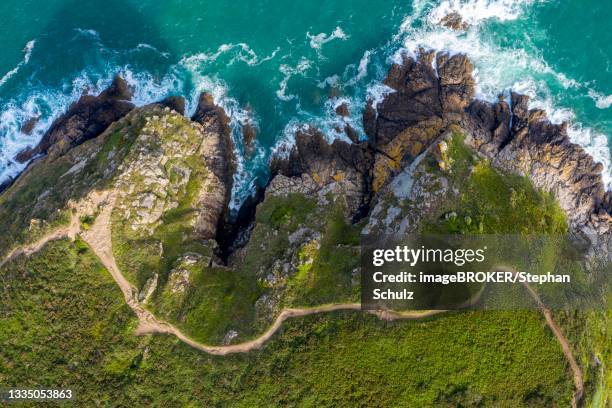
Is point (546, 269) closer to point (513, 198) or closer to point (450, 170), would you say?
point (513, 198)

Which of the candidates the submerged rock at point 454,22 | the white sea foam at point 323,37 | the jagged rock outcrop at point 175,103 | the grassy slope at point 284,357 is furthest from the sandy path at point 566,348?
the jagged rock outcrop at point 175,103

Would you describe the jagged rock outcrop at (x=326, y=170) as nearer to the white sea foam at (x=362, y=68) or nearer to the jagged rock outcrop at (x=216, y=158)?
the jagged rock outcrop at (x=216, y=158)

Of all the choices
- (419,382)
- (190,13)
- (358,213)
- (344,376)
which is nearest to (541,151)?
(358,213)

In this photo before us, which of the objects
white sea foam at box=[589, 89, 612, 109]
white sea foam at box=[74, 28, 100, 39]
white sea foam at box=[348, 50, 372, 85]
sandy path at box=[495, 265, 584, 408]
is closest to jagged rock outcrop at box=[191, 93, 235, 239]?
white sea foam at box=[348, 50, 372, 85]

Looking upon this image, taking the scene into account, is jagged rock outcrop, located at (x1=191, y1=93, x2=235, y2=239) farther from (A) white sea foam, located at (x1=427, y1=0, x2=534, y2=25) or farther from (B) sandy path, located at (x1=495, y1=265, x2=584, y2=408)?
(B) sandy path, located at (x1=495, y1=265, x2=584, y2=408)

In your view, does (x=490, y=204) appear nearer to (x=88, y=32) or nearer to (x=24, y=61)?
(x=88, y=32)

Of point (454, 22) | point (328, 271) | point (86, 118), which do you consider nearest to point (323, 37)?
point (454, 22)
